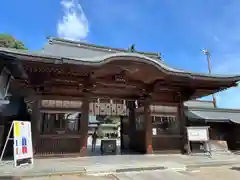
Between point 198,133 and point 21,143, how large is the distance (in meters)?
6.81

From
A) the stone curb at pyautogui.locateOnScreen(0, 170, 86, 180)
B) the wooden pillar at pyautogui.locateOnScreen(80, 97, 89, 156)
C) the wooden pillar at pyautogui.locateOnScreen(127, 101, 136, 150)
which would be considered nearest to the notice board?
the stone curb at pyautogui.locateOnScreen(0, 170, 86, 180)

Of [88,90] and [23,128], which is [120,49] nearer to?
[88,90]

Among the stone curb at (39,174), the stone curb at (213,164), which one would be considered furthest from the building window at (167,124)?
the stone curb at (39,174)

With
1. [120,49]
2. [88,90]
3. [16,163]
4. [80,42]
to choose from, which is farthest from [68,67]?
[120,49]

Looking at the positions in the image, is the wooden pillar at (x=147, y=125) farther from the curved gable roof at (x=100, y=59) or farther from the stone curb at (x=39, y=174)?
the stone curb at (x=39, y=174)

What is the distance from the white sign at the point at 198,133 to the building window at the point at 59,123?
15.7 feet

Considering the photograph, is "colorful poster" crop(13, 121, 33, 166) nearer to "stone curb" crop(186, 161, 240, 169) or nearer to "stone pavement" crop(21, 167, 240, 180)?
"stone pavement" crop(21, 167, 240, 180)

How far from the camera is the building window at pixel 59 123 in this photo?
299 inches

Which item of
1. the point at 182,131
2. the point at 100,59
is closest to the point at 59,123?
the point at 100,59

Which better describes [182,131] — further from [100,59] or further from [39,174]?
[39,174]

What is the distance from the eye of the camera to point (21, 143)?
229 inches

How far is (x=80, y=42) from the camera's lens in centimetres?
1142

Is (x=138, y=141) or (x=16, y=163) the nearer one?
(x=16, y=163)

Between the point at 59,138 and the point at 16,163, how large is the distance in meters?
2.10
